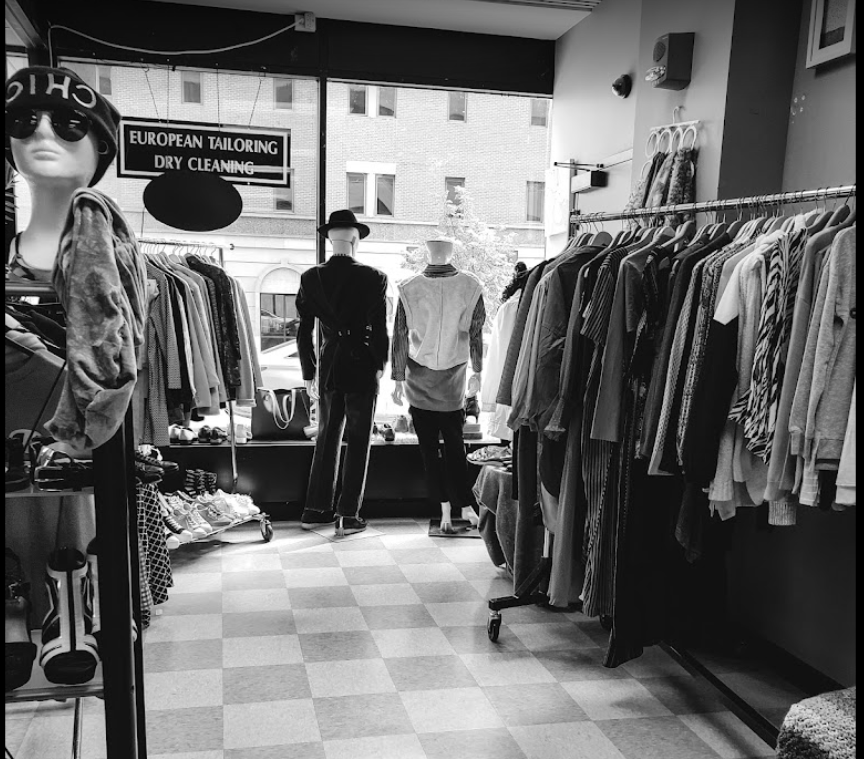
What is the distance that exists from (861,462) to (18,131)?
1.63 m

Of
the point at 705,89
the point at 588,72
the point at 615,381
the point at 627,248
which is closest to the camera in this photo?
the point at 615,381

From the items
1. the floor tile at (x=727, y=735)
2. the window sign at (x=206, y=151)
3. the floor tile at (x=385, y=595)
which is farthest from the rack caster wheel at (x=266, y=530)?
the floor tile at (x=727, y=735)

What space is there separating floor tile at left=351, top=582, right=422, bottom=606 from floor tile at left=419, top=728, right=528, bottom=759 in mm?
1187

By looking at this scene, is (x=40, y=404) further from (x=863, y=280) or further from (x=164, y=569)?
(x=164, y=569)

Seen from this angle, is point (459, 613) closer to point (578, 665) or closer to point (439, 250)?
point (578, 665)

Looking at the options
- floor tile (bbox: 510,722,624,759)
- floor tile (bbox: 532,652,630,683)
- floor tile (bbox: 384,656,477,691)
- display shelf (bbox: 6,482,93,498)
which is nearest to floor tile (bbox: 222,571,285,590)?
floor tile (bbox: 384,656,477,691)

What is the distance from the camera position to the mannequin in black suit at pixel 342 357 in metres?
4.64

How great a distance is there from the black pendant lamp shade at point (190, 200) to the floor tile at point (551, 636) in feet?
8.42

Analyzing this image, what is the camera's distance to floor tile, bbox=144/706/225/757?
2467 millimetres

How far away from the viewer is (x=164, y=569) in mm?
3402

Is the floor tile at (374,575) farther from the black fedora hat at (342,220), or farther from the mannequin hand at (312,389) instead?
the black fedora hat at (342,220)

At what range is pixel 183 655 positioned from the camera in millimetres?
3139

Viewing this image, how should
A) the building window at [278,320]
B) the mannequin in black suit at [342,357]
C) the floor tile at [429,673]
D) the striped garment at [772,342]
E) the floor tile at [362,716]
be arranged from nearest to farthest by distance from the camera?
the striped garment at [772,342], the floor tile at [362,716], the floor tile at [429,673], the mannequin in black suit at [342,357], the building window at [278,320]

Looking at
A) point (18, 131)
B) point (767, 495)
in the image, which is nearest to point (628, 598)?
point (767, 495)
